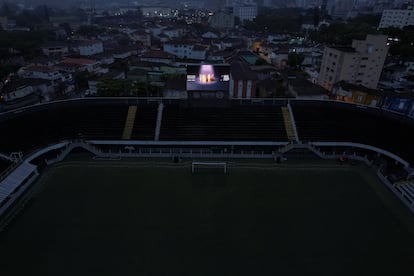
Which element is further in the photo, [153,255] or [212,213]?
[212,213]

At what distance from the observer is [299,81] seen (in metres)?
44.4

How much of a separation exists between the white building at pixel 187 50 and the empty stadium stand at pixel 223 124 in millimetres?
46550

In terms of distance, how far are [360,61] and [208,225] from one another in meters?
42.5

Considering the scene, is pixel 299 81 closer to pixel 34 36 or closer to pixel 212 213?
pixel 212 213

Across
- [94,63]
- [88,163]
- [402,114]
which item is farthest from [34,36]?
[402,114]

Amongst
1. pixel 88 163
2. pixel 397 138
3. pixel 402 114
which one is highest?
pixel 402 114

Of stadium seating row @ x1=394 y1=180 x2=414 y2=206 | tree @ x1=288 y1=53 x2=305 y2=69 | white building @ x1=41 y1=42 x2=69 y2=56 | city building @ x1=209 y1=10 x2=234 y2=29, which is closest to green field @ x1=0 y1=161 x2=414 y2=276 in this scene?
stadium seating row @ x1=394 y1=180 x2=414 y2=206

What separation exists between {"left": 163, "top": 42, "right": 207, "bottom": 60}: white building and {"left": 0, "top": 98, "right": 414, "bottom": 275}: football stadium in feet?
154

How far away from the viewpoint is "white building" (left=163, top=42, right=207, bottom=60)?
7356 cm

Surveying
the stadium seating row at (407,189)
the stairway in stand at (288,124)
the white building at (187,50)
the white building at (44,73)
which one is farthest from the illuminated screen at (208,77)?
the white building at (187,50)

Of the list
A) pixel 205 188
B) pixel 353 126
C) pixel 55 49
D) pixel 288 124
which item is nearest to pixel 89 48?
pixel 55 49

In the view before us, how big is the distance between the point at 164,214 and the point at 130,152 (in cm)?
1052

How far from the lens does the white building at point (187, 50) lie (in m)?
73.6

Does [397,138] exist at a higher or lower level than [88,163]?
higher
